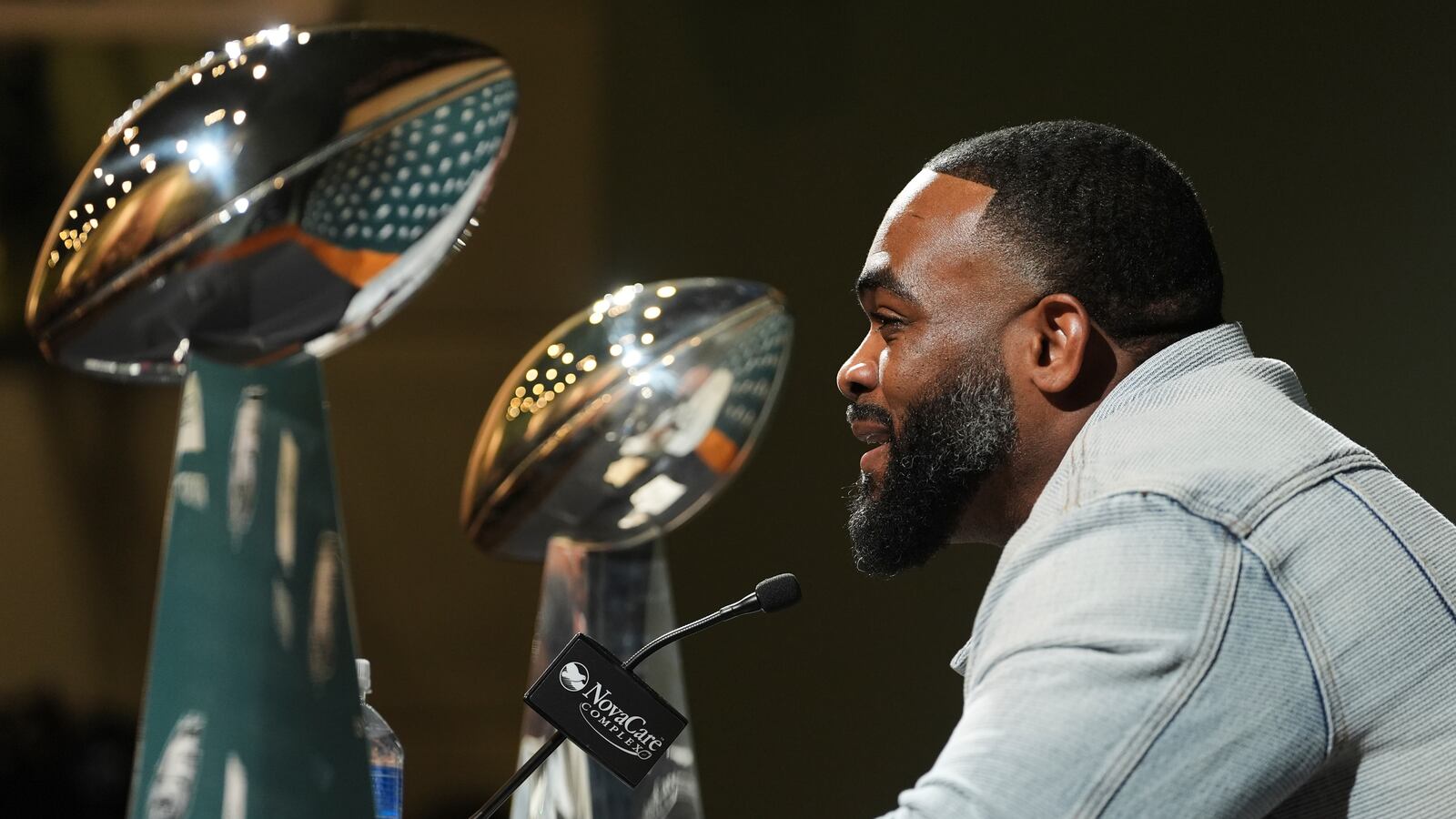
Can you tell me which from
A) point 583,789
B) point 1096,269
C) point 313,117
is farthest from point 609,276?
point 313,117

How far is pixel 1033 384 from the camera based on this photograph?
1.14 metres

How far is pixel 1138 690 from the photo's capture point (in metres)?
0.78

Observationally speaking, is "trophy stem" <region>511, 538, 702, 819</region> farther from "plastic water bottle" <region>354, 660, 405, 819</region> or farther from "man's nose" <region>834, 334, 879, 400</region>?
"man's nose" <region>834, 334, 879, 400</region>

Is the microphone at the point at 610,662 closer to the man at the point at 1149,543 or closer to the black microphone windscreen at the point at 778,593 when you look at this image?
the black microphone windscreen at the point at 778,593

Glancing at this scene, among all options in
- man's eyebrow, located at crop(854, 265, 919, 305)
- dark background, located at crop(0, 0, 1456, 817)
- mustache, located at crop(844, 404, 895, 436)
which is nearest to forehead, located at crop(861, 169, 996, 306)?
man's eyebrow, located at crop(854, 265, 919, 305)

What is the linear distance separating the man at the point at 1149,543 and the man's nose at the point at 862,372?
0.15ft

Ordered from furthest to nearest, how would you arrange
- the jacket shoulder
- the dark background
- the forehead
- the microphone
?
1. the dark background
2. the forehead
3. the microphone
4. the jacket shoulder

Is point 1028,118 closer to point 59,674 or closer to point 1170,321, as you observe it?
point 1170,321

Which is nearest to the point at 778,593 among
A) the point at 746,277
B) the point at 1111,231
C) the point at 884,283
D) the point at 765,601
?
the point at 765,601

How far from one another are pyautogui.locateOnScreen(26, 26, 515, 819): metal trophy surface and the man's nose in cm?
51

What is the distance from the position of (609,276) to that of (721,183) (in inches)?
9.9

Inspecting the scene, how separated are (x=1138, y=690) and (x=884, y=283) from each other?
0.52 m

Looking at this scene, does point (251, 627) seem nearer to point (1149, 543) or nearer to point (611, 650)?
point (1149, 543)

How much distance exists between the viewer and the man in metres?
0.78
